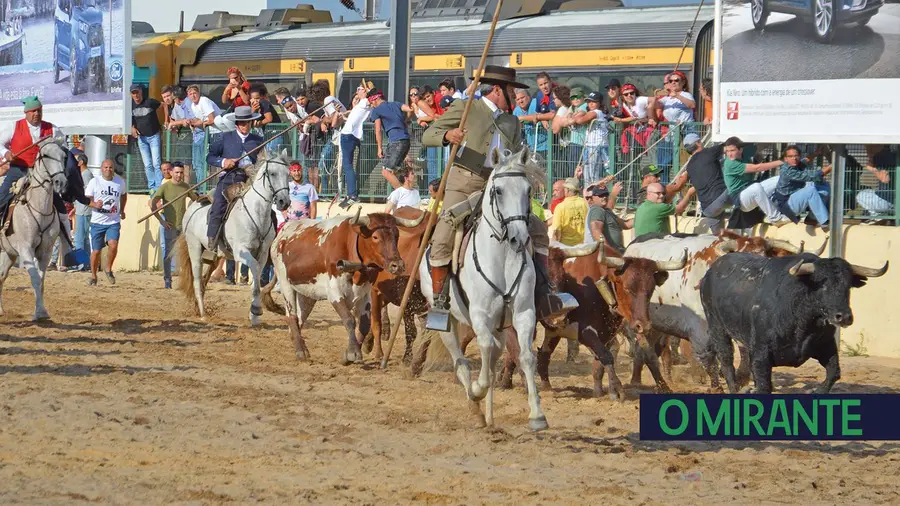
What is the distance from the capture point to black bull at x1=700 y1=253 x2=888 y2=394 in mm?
10188

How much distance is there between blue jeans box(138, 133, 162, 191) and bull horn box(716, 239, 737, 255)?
1507 centimetres

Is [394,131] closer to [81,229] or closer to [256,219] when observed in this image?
[256,219]

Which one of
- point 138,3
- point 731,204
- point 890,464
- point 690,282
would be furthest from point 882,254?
point 138,3

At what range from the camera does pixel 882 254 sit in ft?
50.0

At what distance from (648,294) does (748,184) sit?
4428 mm

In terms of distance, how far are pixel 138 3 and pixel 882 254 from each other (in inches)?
1154

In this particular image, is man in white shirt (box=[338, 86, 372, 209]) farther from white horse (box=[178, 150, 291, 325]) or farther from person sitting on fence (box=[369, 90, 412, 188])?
white horse (box=[178, 150, 291, 325])

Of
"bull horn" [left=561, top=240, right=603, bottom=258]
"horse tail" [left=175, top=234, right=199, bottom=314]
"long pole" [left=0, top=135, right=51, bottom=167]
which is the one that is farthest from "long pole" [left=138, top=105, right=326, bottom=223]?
"bull horn" [left=561, top=240, right=603, bottom=258]

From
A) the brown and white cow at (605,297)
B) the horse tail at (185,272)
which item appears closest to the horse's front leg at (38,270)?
the horse tail at (185,272)

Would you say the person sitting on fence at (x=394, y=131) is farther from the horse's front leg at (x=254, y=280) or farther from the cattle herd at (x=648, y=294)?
the cattle herd at (x=648, y=294)

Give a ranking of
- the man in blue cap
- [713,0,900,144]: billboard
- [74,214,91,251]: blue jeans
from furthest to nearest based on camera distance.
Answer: [74,214,91,251]: blue jeans, the man in blue cap, [713,0,900,144]: billboard

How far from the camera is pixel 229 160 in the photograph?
1798cm

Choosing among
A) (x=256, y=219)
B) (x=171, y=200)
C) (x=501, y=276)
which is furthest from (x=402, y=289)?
(x=171, y=200)

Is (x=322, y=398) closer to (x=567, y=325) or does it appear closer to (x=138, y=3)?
(x=567, y=325)
